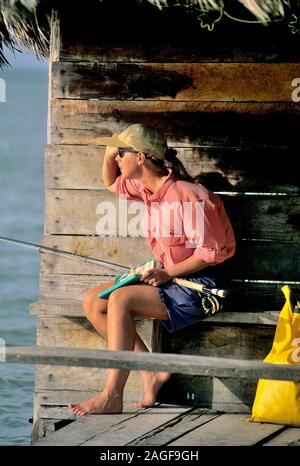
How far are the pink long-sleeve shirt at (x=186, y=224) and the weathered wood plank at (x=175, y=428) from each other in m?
0.86

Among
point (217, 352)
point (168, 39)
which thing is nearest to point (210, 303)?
point (217, 352)

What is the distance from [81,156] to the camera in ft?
26.6

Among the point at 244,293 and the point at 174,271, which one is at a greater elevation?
the point at 174,271

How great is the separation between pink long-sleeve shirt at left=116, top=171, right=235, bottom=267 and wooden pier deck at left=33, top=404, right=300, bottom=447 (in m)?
0.86

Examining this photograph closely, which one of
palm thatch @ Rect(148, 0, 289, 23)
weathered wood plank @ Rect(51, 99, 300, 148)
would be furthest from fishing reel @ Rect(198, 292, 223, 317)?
palm thatch @ Rect(148, 0, 289, 23)

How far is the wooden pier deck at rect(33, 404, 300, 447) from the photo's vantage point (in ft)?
23.6

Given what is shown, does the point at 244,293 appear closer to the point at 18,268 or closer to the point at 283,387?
the point at 283,387

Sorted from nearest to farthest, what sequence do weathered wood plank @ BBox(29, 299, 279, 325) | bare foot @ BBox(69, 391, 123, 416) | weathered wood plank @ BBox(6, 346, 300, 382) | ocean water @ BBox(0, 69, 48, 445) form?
1. weathered wood plank @ BBox(6, 346, 300, 382)
2. bare foot @ BBox(69, 391, 123, 416)
3. weathered wood plank @ BBox(29, 299, 279, 325)
4. ocean water @ BBox(0, 69, 48, 445)

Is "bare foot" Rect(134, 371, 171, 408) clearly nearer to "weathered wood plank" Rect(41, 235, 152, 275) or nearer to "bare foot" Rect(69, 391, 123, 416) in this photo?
"bare foot" Rect(69, 391, 123, 416)

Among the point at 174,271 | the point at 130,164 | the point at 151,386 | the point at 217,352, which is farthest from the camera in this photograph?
the point at 217,352

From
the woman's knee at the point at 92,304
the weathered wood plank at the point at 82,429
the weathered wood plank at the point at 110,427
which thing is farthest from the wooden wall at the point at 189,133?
the weathered wood plank at the point at 82,429

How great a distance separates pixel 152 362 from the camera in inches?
263

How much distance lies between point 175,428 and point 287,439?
612 mm
